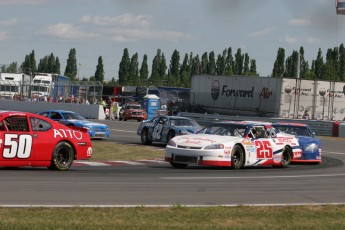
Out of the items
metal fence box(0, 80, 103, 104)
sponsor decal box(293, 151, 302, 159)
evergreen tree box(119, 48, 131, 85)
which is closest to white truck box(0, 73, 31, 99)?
metal fence box(0, 80, 103, 104)

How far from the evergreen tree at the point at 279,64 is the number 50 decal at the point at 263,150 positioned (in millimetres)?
78844

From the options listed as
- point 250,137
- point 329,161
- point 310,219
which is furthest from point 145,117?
point 310,219

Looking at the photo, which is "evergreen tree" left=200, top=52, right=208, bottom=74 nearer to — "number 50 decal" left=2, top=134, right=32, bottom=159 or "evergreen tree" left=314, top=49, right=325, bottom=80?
"evergreen tree" left=314, top=49, right=325, bottom=80

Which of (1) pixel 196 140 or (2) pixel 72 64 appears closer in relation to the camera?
(1) pixel 196 140

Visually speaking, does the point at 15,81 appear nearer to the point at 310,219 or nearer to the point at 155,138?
the point at 155,138

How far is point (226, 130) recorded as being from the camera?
19297 mm

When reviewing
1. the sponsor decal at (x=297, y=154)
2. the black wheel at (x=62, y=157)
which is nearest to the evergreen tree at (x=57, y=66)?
the sponsor decal at (x=297, y=154)

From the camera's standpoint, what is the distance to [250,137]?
19.1 meters

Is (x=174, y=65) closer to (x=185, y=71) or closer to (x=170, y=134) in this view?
(x=185, y=71)

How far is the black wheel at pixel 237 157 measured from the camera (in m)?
18.4

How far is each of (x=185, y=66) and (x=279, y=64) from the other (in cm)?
2446

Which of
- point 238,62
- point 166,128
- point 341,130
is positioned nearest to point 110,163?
point 166,128

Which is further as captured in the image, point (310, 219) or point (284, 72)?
point (284, 72)

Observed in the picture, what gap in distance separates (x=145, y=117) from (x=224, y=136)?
1457 inches
